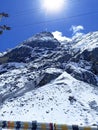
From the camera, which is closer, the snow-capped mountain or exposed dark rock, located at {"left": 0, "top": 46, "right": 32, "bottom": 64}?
the snow-capped mountain

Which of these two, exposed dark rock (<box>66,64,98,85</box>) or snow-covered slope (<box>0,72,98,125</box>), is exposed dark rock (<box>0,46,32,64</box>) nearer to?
exposed dark rock (<box>66,64,98,85</box>)

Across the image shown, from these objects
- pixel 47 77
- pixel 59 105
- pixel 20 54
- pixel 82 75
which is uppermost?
pixel 20 54

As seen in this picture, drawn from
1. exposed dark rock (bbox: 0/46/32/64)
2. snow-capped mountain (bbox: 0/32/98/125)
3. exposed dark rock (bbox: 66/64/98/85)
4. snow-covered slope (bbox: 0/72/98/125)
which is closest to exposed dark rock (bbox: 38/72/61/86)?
snow-capped mountain (bbox: 0/32/98/125)

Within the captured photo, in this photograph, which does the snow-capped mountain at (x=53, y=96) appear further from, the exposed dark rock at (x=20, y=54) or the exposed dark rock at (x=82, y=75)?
the exposed dark rock at (x=20, y=54)

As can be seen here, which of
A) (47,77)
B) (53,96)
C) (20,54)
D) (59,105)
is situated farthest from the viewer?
(20,54)

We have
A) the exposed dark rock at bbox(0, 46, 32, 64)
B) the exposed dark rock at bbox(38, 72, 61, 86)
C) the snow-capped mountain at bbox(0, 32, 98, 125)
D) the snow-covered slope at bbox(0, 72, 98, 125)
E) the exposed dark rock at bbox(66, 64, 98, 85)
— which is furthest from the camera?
the exposed dark rock at bbox(0, 46, 32, 64)

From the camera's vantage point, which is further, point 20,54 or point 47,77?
point 20,54

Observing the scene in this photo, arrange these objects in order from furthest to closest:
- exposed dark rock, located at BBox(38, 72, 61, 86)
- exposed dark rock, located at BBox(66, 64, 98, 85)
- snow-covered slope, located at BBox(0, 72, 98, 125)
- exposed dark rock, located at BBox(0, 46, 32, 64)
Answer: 1. exposed dark rock, located at BBox(0, 46, 32, 64)
2. exposed dark rock, located at BBox(66, 64, 98, 85)
3. exposed dark rock, located at BBox(38, 72, 61, 86)
4. snow-covered slope, located at BBox(0, 72, 98, 125)

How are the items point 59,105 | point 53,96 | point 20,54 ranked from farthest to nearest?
point 20,54 → point 53,96 → point 59,105

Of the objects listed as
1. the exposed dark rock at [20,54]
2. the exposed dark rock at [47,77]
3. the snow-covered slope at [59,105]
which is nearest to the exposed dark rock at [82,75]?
the exposed dark rock at [47,77]

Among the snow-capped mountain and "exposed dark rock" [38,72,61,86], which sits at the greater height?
"exposed dark rock" [38,72,61,86]

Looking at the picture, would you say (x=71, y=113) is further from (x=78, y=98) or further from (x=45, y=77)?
(x=45, y=77)

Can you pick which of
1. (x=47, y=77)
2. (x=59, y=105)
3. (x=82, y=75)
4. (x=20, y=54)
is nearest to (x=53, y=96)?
(x=59, y=105)

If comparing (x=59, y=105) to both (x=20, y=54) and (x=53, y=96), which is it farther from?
(x=20, y=54)
